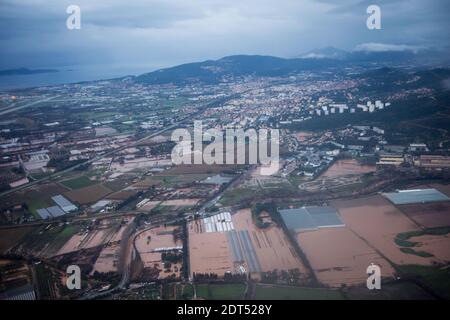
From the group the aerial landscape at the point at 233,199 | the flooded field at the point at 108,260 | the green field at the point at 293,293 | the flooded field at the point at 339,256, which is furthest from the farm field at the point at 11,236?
the flooded field at the point at 339,256

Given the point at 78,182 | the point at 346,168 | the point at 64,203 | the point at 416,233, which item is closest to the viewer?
the point at 416,233

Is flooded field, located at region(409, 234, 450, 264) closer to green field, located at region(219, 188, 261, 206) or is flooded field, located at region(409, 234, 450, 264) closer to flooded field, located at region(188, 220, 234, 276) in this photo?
flooded field, located at region(188, 220, 234, 276)

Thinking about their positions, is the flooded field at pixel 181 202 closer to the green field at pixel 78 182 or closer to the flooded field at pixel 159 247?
the flooded field at pixel 159 247

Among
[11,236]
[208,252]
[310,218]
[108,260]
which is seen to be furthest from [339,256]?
[11,236]

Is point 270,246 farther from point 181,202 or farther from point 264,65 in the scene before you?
point 264,65

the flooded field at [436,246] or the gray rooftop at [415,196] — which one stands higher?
the gray rooftop at [415,196]
